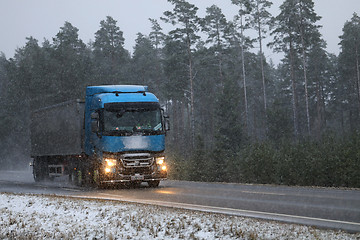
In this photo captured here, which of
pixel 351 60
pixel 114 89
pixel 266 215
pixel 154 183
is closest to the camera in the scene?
pixel 266 215

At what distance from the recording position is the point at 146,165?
1972 centimetres

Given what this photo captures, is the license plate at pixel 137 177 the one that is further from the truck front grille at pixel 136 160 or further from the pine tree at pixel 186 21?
the pine tree at pixel 186 21

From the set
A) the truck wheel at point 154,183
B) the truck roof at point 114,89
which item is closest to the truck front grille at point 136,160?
the truck wheel at point 154,183

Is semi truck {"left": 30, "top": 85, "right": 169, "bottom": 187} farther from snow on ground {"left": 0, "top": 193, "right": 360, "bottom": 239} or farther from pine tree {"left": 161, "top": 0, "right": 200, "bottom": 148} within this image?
pine tree {"left": 161, "top": 0, "right": 200, "bottom": 148}

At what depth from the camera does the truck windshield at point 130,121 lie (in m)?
19.6

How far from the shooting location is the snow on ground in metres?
8.88

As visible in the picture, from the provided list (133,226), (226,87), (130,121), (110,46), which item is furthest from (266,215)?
(110,46)

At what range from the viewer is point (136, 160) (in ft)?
64.2

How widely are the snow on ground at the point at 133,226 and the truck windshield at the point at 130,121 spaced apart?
641cm

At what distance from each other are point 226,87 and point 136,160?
1138 inches

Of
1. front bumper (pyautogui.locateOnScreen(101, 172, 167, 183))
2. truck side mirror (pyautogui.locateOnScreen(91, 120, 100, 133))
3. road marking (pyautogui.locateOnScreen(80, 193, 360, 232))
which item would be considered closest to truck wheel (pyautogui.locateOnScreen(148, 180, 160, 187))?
front bumper (pyautogui.locateOnScreen(101, 172, 167, 183))

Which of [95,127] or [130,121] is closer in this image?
[95,127]

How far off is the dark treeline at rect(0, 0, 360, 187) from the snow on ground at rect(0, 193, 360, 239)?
1051 centimetres

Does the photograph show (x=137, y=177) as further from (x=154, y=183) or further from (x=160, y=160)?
(x=154, y=183)
